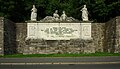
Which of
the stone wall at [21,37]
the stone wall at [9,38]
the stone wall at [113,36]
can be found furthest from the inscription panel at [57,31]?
the stone wall at [113,36]

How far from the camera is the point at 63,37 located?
3100cm

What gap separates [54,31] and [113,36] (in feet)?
17.8

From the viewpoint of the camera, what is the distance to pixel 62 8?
136 ft

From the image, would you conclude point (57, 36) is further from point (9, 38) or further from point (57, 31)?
point (9, 38)

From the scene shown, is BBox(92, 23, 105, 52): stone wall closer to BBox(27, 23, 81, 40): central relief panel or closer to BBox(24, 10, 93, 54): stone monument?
BBox(24, 10, 93, 54): stone monument

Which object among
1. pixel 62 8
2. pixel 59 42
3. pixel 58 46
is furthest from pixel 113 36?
pixel 62 8

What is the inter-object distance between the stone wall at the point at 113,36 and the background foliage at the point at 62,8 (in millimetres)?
5328

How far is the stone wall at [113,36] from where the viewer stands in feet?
93.7

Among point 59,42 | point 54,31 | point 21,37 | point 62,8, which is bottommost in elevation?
point 59,42

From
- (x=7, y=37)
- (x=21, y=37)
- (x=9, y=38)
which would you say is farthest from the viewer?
(x=21, y=37)

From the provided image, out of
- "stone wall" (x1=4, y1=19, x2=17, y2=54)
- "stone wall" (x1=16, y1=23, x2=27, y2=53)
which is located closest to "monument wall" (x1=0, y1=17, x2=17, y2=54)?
"stone wall" (x1=4, y1=19, x2=17, y2=54)

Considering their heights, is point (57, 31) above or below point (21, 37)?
above

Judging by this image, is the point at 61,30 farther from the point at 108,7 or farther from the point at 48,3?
the point at 48,3

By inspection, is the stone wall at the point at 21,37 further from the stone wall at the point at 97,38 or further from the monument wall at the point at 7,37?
the stone wall at the point at 97,38
